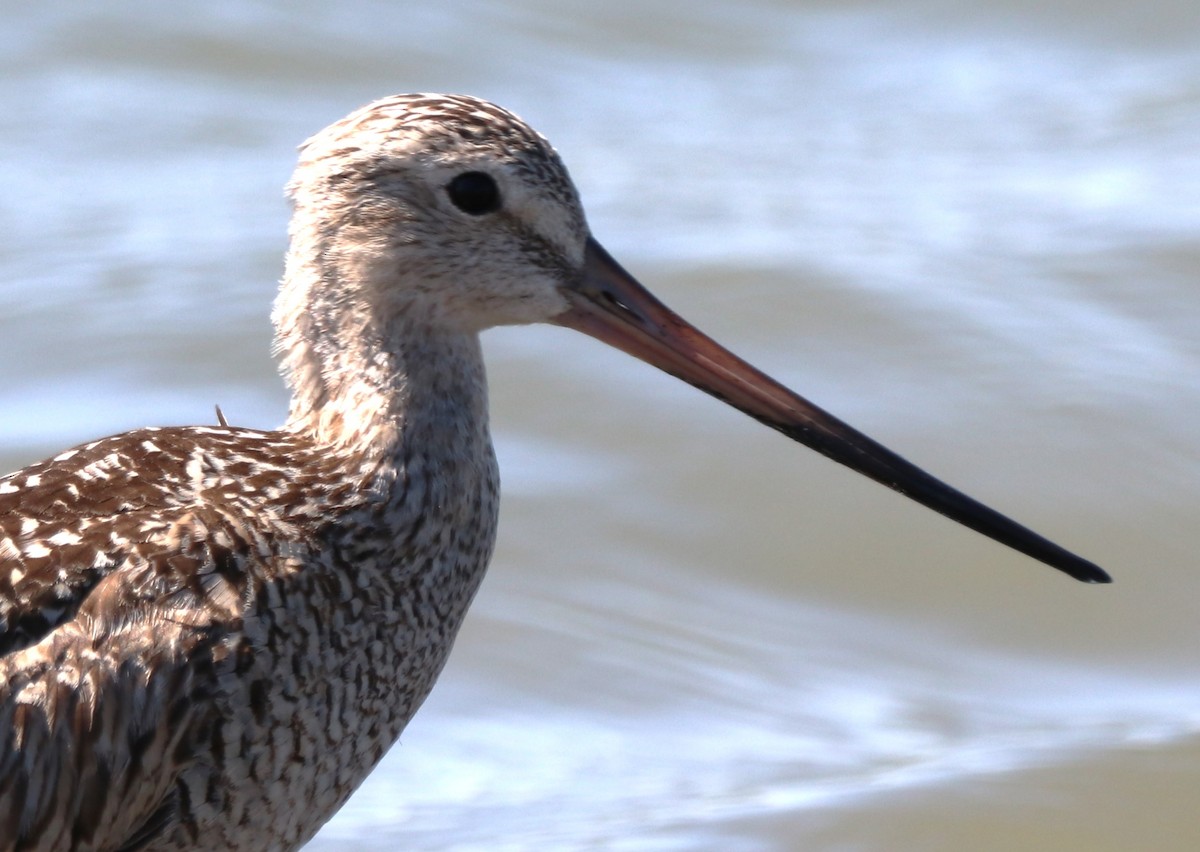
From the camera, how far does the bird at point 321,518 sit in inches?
163

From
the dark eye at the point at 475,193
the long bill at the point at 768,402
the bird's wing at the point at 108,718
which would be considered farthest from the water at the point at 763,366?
the dark eye at the point at 475,193

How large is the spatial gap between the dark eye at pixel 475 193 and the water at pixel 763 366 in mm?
1920

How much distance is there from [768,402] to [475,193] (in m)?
0.76

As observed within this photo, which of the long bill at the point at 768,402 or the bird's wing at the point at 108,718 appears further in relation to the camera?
the long bill at the point at 768,402

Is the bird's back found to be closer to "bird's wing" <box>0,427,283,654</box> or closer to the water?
"bird's wing" <box>0,427,283,654</box>

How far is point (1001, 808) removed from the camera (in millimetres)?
5945

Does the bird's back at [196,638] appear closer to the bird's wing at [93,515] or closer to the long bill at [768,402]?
the bird's wing at [93,515]

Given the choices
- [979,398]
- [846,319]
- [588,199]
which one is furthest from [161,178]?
[979,398]

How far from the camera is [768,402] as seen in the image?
4766 mm

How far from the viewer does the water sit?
614 cm

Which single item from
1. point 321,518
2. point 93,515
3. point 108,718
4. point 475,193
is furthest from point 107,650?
point 475,193

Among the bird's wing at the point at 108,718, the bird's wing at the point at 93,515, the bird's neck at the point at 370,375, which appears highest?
the bird's neck at the point at 370,375

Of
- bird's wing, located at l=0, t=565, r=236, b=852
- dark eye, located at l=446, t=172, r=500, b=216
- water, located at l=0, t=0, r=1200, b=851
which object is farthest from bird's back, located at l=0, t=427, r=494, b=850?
water, located at l=0, t=0, r=1200, b=851

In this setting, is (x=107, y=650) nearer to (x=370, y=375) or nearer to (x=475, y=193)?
(x=370, y=375)
